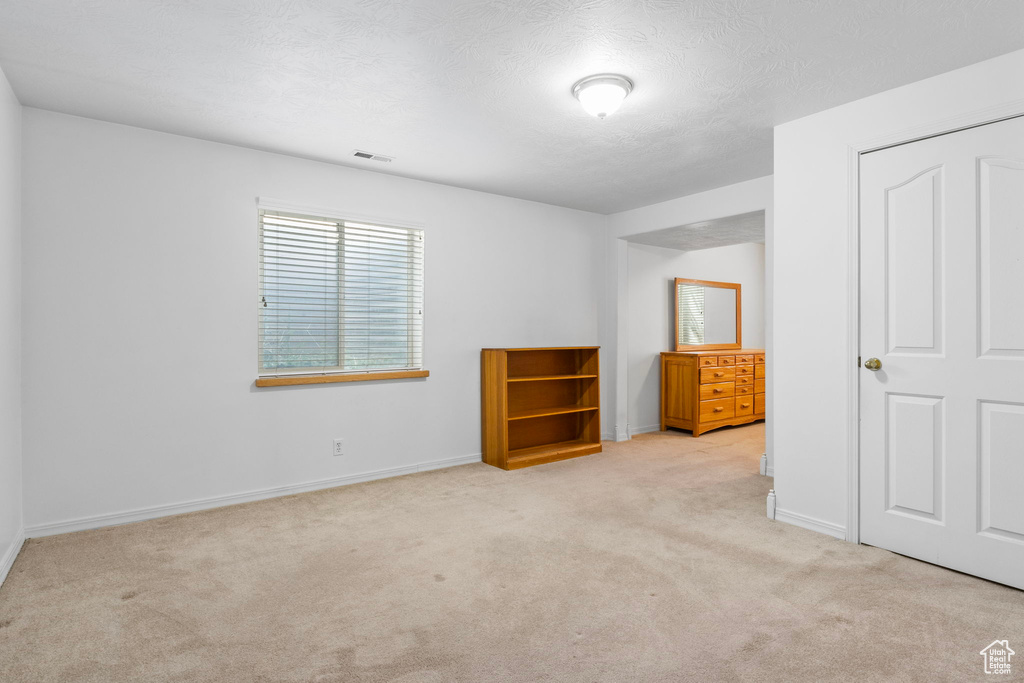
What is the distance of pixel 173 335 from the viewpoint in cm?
326

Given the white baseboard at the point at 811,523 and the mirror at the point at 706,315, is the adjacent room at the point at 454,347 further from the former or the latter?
the mirror at the point at 706,315

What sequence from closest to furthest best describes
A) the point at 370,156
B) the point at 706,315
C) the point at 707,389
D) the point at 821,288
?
1. the point at 821,288
2. the point at 370,156
3. the point at 707,389
4. the point at 706,315

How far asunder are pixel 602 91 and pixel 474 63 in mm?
618

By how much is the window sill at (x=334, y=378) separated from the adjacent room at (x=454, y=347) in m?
0.02

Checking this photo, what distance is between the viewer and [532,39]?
2203 millimetres

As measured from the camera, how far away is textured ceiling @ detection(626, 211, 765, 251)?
181 inches

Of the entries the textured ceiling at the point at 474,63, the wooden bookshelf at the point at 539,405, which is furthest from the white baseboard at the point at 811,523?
the textured ceiling at the point at 474,63

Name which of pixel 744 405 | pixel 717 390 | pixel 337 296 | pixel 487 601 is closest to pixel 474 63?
pixel 337 296

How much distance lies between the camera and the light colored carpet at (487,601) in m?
1.77

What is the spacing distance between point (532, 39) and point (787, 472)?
2.67m

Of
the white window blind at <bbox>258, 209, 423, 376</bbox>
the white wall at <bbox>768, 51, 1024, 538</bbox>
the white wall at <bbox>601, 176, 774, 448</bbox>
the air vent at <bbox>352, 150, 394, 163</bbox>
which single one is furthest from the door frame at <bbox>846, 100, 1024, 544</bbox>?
the white window blind at <bbox>258, 209, 423, 376</bbox>

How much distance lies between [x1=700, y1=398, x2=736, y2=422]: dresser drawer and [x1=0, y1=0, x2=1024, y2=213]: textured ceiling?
3.10m

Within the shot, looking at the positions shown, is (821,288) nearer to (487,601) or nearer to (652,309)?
(487,601)

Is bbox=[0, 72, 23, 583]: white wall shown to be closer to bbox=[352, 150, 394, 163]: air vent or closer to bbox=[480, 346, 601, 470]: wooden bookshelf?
bbox=[352, 150, 394, 163]: air vent
